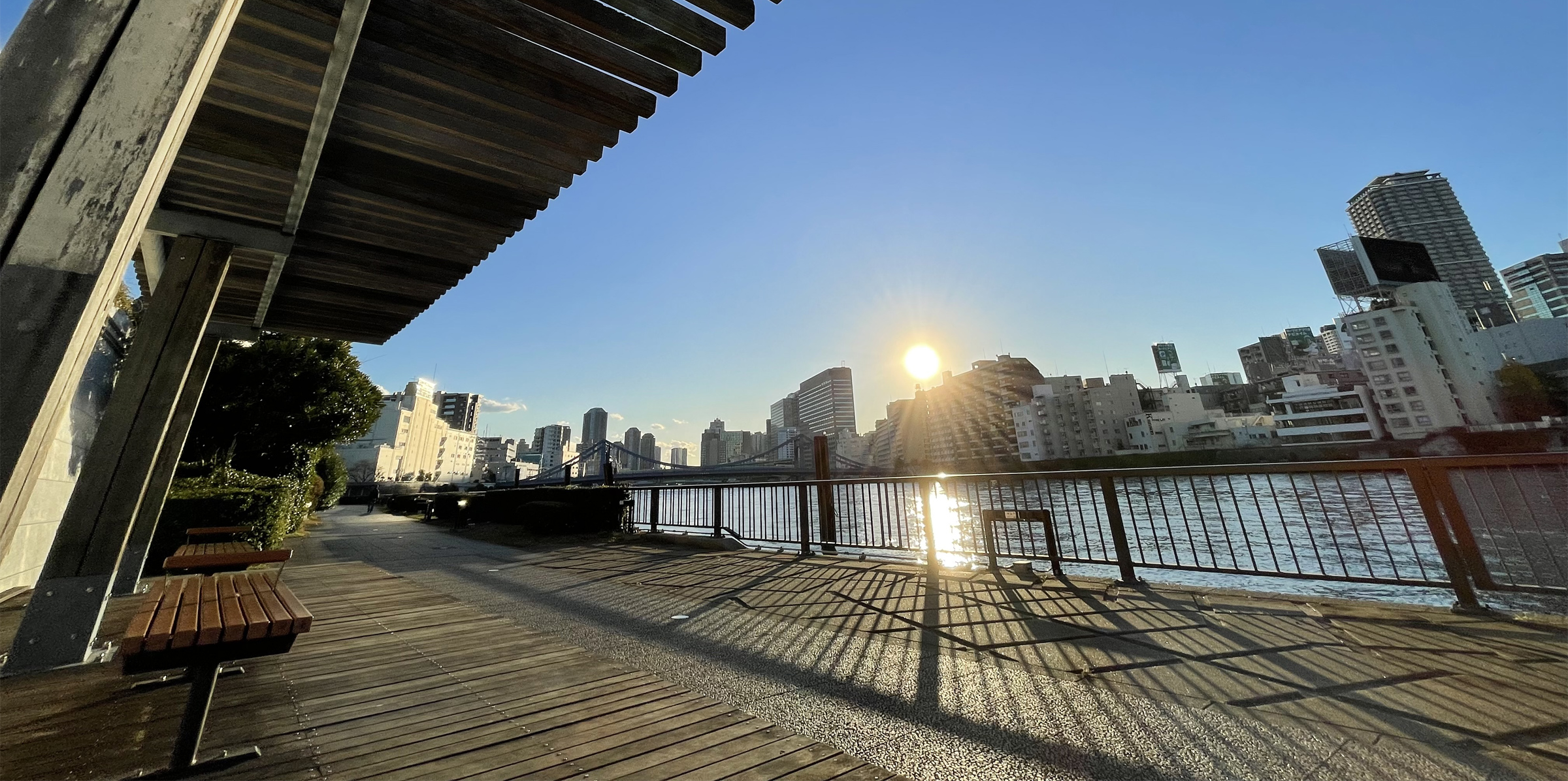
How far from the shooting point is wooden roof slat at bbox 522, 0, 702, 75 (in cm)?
215

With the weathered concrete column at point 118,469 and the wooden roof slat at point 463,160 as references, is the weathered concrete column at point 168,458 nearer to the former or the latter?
the weathered concrete column at point 118,469

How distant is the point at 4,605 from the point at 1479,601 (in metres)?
11.0

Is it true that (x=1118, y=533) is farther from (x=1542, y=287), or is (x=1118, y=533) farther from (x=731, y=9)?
(x=1542, y=287)

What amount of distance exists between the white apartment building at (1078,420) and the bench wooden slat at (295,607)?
8975 centimetres

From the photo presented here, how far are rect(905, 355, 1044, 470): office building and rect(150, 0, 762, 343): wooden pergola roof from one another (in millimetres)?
93169

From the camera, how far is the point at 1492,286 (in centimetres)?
12888

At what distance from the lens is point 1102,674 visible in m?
2.60

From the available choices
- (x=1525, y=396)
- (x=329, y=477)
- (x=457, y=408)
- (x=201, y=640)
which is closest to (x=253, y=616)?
(x=201, y=640)

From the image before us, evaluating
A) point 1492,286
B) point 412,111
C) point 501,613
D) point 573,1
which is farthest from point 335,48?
point 1492,286

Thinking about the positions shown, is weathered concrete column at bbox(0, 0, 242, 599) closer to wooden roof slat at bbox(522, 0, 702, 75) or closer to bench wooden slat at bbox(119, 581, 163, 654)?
bench wooden slat at bbox(119, 581, 163, 654)

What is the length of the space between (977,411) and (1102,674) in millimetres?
109270

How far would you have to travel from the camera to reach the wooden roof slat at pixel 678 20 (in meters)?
2.14

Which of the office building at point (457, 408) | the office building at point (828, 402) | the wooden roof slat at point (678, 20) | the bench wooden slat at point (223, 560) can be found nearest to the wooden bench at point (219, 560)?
the bench wooden slat at point (223, 560)

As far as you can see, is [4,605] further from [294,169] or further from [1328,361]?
[1328,361]
